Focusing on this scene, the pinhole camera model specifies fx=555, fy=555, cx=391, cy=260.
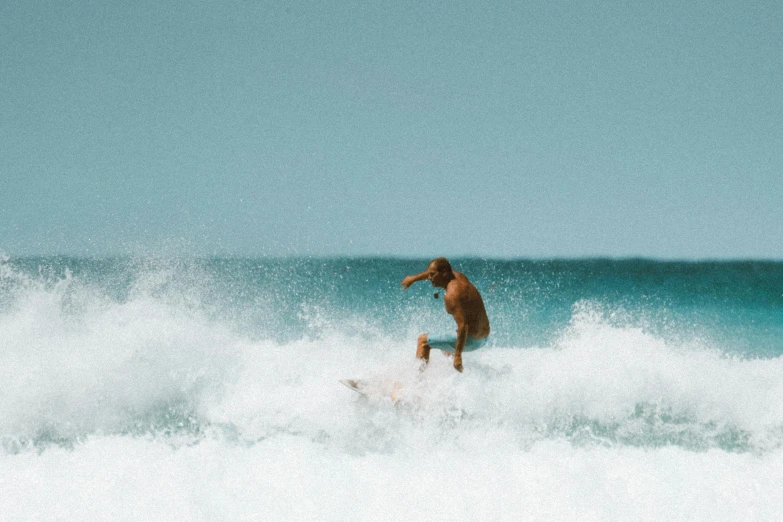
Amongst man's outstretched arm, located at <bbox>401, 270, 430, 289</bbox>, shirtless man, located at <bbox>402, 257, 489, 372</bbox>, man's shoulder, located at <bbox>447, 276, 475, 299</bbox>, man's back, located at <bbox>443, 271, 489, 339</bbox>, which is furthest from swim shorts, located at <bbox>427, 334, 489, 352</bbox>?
man's outstretched arm, located at <bbox>401, 270, 430, 289</bbox>

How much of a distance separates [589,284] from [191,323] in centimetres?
3306

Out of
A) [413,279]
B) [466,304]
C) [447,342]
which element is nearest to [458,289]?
[466,304]

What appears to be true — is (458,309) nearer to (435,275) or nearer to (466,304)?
(466,304)

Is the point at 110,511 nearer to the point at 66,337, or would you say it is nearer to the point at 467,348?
the point at 467,348

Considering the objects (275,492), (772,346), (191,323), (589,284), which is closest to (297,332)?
(191,323)

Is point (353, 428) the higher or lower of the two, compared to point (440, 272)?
lower

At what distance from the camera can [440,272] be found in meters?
5.65

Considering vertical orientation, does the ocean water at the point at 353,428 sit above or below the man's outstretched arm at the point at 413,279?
below

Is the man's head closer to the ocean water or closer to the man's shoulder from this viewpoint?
the man's shoulder

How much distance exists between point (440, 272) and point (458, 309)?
1.36ft

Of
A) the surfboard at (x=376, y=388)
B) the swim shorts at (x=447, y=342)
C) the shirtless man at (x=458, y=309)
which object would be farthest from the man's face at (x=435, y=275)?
the surfboard at (x=376, y=388)

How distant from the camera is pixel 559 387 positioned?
6758 mm

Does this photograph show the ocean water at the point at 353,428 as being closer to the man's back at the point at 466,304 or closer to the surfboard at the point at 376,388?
the surfboard at the point at 376,388

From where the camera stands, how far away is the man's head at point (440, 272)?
5.63 m
